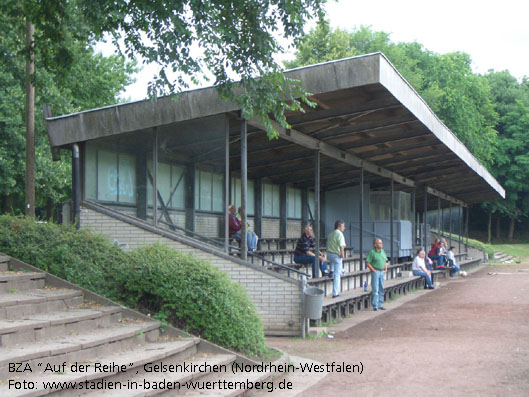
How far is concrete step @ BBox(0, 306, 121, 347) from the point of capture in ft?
21.7

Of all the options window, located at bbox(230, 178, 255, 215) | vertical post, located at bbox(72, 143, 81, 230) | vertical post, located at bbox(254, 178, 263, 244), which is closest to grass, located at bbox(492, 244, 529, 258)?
vertical post, located at bbox(254, 178, 263, 244)

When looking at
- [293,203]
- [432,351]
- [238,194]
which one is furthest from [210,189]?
[293,203]

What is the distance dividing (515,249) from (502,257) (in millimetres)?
6911

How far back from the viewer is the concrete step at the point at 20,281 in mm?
8266

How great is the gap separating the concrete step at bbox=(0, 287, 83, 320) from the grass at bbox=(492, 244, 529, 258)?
4790 centimetres

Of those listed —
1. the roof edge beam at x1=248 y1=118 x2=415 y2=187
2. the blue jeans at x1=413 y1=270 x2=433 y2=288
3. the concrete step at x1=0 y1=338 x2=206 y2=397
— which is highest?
the roof edge beam at x1=248 y1=118 x2=415 y2=187

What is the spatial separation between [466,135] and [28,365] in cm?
5223

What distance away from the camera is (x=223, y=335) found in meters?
8.56

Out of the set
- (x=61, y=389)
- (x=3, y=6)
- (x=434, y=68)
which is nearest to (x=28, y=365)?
(x=61, y=389)

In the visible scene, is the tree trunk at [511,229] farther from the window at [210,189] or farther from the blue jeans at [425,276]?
the window at [210,189]

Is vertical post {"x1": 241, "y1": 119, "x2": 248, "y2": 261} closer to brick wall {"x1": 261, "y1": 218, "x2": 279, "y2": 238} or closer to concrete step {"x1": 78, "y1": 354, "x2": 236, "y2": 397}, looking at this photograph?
concrete step {"x1": 78, "y1": 354, "x2": 236, "y2": 397}

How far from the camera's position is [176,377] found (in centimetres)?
704

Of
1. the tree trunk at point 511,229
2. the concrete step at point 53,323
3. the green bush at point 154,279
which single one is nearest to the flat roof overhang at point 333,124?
the green bush at point 154,279

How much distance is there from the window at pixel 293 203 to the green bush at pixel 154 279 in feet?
44.2
